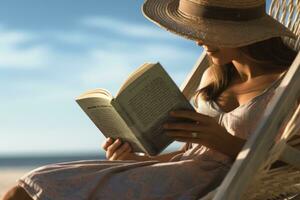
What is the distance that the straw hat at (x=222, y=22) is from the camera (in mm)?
2846

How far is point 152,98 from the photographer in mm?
2637

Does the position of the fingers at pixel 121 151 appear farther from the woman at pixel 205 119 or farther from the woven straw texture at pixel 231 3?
the woven straw texture at pixel 231 3

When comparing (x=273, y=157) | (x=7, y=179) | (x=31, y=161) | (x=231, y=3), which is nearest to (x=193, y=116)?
(x=273, y=157)

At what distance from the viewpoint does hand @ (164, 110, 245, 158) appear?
8.39ft

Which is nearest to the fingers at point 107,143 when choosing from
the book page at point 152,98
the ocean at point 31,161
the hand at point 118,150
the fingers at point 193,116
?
the hand at point 118,150

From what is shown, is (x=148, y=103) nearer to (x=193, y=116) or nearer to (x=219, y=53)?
(x=193, y=116)

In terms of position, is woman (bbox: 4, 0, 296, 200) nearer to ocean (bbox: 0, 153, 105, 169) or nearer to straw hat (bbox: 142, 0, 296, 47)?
straw hat (bbox: 142, 0, 296, 47)

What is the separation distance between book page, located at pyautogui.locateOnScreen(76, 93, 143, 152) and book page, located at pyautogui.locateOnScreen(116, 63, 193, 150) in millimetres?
76

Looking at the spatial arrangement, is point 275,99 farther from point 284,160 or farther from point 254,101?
point 254,101

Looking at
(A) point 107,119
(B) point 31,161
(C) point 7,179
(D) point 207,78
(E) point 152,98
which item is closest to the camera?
(E) point 152,98

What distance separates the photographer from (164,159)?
3.10m

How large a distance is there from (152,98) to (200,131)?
0.20 m

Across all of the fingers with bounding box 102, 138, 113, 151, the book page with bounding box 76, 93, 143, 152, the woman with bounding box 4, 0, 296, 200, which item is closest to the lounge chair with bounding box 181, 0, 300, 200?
the woman with bounding box 4, 0, 296, 200

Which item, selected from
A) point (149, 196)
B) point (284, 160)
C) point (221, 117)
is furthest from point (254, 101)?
point (149, 196)
